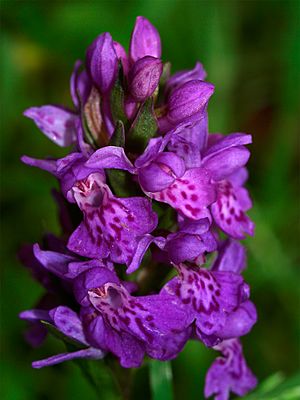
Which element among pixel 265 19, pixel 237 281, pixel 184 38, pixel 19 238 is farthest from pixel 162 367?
pixel 265 19

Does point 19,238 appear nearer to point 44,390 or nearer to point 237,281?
point 44,390

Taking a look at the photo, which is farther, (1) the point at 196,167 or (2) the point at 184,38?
(2) the point at 184,38

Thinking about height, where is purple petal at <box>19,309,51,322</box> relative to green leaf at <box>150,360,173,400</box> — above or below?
above

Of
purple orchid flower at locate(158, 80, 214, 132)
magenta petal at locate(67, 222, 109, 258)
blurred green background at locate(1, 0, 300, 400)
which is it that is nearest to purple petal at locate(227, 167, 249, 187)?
purple orchid flower at locate(158, 80, 214, 132)

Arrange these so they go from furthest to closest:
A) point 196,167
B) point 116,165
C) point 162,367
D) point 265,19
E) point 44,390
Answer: point 265,19, point 44,390, point 162,367, point 196,167, point 116,165

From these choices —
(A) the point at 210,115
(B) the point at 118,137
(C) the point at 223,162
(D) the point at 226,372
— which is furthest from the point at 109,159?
(A) the point at 210,115

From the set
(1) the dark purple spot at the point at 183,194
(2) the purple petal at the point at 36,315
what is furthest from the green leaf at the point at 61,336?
(1) the dark purple spot at the point at 183,194

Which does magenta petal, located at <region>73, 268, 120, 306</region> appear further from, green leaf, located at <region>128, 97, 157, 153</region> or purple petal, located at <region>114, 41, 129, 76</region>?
purple petal, located at <region>114, 41, 129, 76</region>
